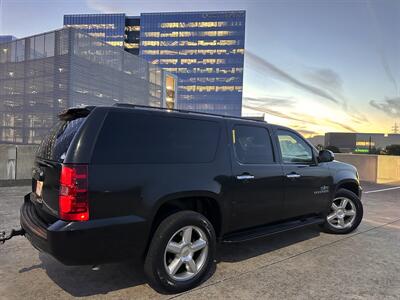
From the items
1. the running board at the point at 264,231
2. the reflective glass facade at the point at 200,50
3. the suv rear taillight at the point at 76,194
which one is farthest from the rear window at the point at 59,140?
the reflective glass facade at the point at 200,50

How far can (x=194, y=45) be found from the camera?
141m

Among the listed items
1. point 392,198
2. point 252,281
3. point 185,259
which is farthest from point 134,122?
point 392,198

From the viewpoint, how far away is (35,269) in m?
4.09

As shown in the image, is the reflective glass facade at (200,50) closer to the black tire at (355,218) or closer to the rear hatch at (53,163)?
the black tire at (355,218)

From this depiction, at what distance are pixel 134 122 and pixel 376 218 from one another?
6248 mm

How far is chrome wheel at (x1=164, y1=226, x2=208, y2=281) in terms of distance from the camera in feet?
11.7

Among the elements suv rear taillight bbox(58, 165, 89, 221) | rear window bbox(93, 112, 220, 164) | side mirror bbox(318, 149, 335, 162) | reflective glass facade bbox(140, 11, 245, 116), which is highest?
reflective glass facade bbox(140, 11, 245, 116)

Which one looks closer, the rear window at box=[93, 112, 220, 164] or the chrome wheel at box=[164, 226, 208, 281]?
the rear window at box=[93, 112, 220, 164]

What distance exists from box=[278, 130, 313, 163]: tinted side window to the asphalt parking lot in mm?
1283

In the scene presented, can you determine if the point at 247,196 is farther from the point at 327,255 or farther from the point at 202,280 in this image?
the point at 327,255

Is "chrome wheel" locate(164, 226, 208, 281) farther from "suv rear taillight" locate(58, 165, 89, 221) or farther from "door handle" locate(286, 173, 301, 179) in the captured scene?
"door handle" locate(286, 173, 301, 179)

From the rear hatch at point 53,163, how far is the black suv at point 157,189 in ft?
0.04

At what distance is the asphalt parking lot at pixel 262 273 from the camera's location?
3.56 metres

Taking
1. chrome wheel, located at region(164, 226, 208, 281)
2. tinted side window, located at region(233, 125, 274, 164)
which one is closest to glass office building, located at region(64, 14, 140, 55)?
tinted side window, located at region(233, 125, 274, 164)
